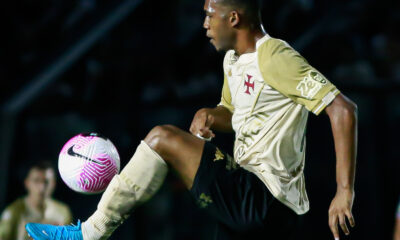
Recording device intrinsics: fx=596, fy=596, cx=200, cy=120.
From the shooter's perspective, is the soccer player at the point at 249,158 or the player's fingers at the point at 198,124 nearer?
the soccer player at the point at 249,158

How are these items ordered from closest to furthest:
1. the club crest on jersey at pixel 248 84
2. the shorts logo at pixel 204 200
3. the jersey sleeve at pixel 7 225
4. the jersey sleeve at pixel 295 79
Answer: the jersey sleeve at pixel 295 79 < the shorts logo at pixel 204 200 < the club crest on jersey at pixel 248 84 < the jersey sleeve at pixel 7 225

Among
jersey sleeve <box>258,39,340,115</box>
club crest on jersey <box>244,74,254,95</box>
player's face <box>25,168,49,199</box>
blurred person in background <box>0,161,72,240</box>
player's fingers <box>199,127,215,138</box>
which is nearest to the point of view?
jersey sleeve <box>258,39,340,115</box>

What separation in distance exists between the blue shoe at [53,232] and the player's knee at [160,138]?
1.67 ft

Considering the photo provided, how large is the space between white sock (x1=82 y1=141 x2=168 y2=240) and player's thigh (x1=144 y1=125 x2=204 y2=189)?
32 mm

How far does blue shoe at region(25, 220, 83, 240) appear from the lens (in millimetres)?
2557

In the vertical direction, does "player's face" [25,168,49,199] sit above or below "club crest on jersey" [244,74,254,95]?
below

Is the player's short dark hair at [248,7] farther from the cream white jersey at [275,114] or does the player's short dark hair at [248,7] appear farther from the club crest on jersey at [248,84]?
the club crest on jersey at [248,84]

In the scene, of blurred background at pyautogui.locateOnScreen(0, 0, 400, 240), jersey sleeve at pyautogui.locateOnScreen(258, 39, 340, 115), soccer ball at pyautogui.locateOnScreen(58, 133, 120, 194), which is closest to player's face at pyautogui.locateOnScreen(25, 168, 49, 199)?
blurred background at pyautogui.locateOnScreen(0, 0, 400, 240)

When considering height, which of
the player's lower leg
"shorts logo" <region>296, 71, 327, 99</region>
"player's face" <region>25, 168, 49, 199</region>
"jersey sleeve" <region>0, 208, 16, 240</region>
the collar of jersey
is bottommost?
"jersey sleeve" <region>0, 208, 16, 240</region>

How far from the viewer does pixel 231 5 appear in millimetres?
2676

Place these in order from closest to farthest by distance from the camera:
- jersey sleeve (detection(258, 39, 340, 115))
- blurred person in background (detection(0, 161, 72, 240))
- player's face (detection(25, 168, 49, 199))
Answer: jersey sleeve (detection(258, 39, 340, 115)), blurred person in background (detection(0, 161, 72, 240)), player's face (detection(25, 168, 49, 199))

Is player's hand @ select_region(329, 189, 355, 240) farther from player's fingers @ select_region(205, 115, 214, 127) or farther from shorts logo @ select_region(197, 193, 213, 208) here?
player's fingers @ select_region(205, 115, 214, 127)

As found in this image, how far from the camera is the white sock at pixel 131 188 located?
99.0 inches

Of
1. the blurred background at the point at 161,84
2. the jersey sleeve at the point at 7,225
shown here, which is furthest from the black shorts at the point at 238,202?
the jersey sleeve at the point at 7,225
